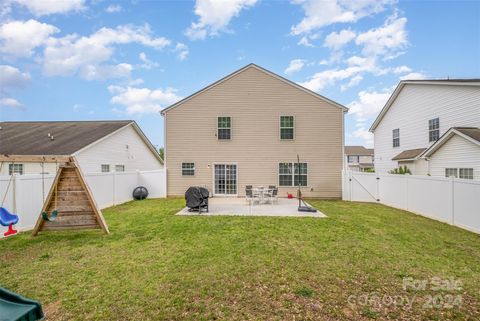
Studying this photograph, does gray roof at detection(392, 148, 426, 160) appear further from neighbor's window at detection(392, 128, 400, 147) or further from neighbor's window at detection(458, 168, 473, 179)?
neighbor's window at detection(458, 168, 473, 179)

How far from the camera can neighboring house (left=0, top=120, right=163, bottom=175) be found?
13961 millimetres

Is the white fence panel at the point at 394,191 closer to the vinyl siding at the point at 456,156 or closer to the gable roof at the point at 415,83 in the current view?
the vinyl siding at the point at 456,156

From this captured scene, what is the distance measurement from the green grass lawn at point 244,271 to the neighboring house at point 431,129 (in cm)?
490

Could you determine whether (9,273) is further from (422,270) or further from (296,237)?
(422,270)

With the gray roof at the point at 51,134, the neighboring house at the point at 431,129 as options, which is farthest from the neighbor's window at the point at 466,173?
the gray roof at the point at 51,134

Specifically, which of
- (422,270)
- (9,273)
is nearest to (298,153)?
(422,270)

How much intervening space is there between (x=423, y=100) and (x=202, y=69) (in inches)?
564

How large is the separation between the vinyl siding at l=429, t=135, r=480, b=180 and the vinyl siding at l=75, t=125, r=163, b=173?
19176 millimetres

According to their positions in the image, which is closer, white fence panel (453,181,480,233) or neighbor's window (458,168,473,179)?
white fence panel (453,181,480,233)

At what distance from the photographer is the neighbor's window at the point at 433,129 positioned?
13984mm

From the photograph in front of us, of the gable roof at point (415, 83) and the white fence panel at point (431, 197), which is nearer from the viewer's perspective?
the white fence panel at point (431, 197)

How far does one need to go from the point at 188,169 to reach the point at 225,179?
7.88ft

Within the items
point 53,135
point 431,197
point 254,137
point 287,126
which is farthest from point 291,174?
point 53,135

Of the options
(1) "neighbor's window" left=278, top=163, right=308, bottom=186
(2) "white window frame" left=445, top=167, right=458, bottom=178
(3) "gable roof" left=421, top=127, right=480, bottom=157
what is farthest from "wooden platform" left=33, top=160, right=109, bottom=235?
(2) "white window frame" left=445, top=167, right=458, bottom=178
